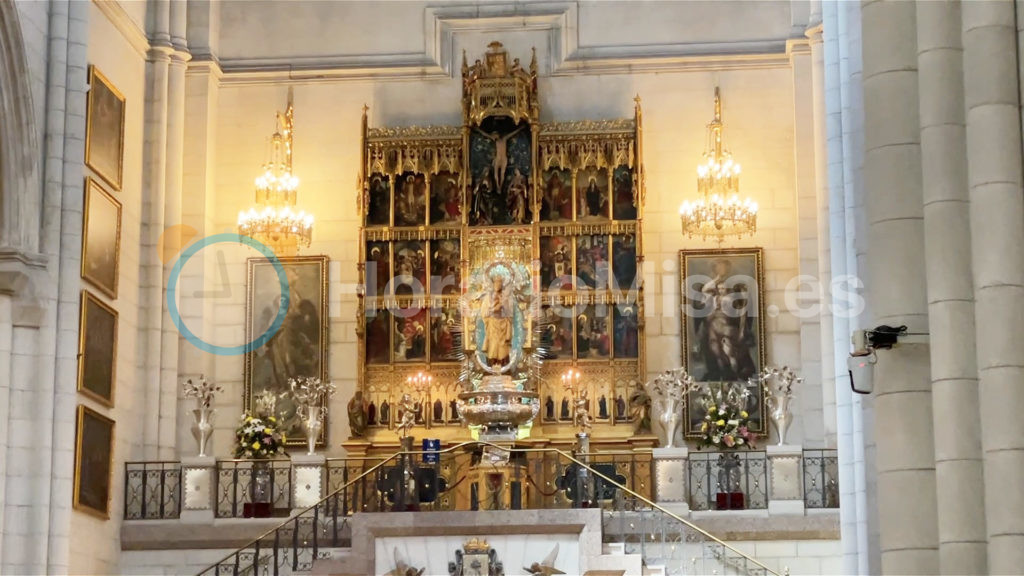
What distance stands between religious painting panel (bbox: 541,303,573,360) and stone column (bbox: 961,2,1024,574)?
13117 millimetres

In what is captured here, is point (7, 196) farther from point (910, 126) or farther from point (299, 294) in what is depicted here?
point (910, 126)

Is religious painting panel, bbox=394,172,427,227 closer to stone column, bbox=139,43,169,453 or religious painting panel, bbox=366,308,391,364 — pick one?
religious painting panel, bbox=366,308,391,364

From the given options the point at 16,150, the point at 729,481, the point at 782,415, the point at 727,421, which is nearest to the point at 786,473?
the point at 729,481

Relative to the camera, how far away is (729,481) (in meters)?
22.4

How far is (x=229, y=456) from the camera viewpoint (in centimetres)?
2467

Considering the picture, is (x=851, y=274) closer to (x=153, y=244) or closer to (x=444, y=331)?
(x=444, y=331)

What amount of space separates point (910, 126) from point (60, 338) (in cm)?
1116

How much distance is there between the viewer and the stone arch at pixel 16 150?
19.1 meters

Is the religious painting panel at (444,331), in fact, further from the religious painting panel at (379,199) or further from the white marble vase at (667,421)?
the white marble vase at (667,421)

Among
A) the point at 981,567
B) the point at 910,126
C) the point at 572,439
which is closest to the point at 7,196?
the point at 572,439

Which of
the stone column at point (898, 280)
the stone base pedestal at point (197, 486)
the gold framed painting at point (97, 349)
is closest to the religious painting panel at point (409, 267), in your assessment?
the stone base pedestal at point (197, 486)

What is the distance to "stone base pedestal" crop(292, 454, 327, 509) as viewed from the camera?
2277 cm

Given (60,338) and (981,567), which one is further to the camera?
(60,338)

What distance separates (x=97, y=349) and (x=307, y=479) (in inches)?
131
